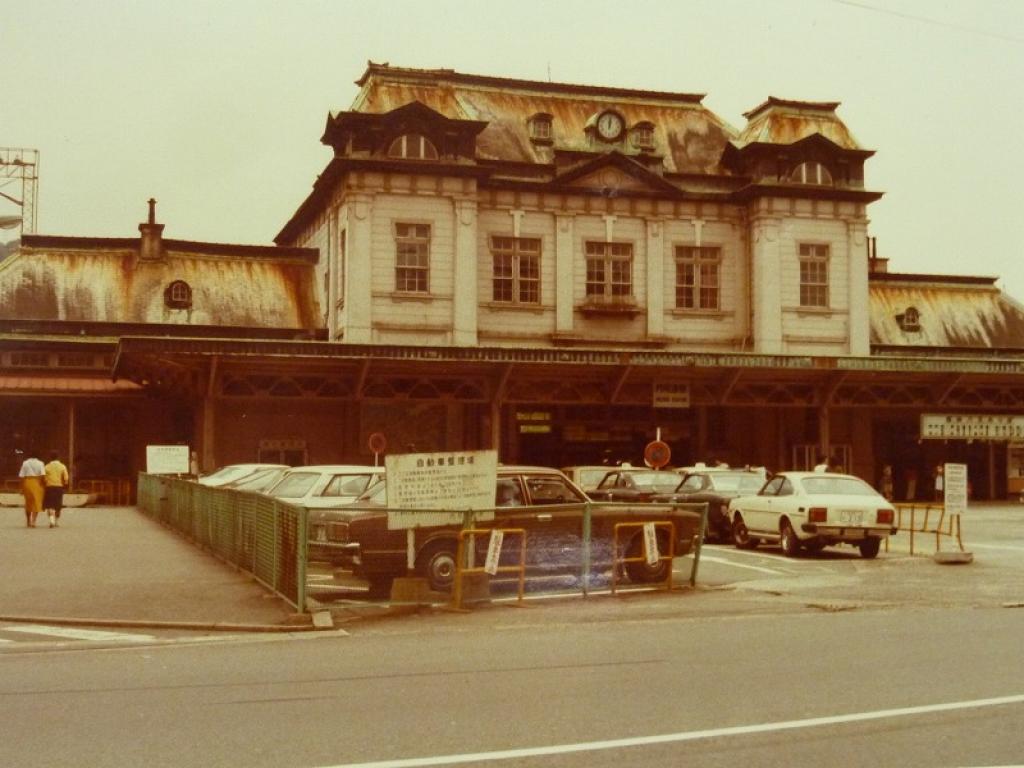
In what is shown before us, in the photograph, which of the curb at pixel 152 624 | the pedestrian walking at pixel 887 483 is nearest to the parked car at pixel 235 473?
the curb at pixel 152 624

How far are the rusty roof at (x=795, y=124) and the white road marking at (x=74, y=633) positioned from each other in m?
39.1

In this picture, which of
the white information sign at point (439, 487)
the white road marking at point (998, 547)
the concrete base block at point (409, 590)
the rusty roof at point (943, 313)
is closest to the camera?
the concrete base block at point (409, 590)

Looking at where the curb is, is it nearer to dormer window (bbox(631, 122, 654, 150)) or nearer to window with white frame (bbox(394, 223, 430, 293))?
window with white frame (bbox(394, 223, 430, 293))

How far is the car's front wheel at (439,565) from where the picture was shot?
15820 millimetres

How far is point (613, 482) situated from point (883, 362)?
17957 mm

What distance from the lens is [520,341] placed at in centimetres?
4622

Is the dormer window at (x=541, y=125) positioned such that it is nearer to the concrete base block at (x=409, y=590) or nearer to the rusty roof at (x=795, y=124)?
the rusty roof at (x=795, y=124)

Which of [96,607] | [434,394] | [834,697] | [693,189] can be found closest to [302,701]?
[834,697]

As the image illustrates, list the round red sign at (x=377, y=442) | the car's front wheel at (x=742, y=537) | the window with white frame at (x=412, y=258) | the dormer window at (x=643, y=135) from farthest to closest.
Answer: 1. the dormer window at (x=643, y=135)
2. the window with white frame at (x=412, y=258)
3. the round red sign at (x=377, y=442)
4. the car's front wheel at (x=742, y=537)

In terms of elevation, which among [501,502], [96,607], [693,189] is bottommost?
[96,607]

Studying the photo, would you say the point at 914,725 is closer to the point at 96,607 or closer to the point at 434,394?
the point at 96,607

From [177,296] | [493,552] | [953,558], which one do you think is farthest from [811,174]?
[493,552]

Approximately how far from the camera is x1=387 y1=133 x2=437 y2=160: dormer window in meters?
44.6

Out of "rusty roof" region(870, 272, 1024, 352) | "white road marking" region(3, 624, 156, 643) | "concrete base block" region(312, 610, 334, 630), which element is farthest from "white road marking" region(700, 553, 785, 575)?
"rusty roof" region(870, 272, 1024, 352)
